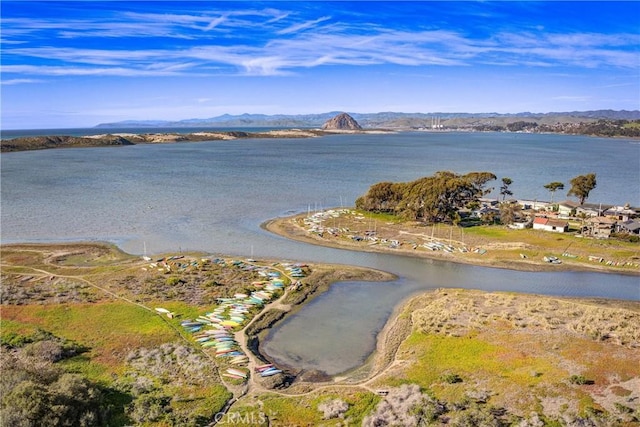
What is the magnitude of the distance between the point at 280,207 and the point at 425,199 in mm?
24784

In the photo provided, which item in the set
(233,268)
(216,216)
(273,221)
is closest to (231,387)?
(233,268)

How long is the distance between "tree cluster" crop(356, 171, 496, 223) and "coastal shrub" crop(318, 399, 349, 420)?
145 ft

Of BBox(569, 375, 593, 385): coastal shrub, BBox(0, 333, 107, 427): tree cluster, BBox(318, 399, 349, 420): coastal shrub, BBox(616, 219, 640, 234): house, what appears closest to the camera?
BBox(0, 333, 107, 427): tree cluster

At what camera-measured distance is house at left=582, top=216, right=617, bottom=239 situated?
5716 cm

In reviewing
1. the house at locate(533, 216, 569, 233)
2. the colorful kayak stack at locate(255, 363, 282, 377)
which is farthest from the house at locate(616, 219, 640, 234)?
the colorful kayak stack at locate(255, 363, 282, 377)

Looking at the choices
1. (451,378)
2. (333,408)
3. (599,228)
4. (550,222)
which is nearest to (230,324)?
(333,408)

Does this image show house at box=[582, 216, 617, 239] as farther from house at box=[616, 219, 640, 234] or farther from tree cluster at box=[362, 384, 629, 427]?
tree cluster at box=[362, 384, 629, 427]

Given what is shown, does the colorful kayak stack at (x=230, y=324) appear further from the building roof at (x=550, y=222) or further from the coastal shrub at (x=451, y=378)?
the building roof at (x=550, y=222)

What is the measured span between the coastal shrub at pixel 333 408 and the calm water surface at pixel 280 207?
4696 millimetres

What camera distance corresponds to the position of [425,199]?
216 ft

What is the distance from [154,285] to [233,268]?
7.82 m

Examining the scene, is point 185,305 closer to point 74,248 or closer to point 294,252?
point 294,252

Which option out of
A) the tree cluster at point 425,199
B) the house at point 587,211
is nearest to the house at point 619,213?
the house at point 587,211

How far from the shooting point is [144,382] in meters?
25.1
